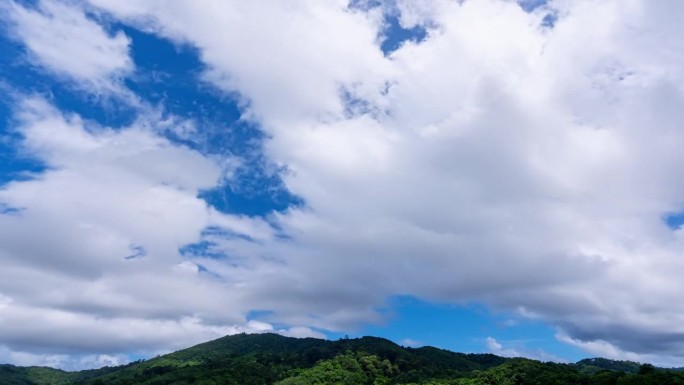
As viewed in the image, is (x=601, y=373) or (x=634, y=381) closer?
(x=634, y=381)

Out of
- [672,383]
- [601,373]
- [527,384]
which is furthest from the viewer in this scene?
[527,384]

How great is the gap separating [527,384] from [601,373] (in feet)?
95.7

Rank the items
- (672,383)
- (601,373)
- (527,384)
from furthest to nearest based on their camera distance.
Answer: (527,384)
(601,373)
(672,383)

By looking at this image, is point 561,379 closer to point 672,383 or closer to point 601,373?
point 601,373

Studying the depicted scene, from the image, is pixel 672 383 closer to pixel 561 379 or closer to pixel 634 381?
pixel 634 381

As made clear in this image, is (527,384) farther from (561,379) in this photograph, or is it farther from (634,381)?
(634,381)

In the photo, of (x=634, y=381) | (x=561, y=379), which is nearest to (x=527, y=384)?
(x=561, y=379)

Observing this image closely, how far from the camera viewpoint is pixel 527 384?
195500 mm

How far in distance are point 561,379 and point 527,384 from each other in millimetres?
19293

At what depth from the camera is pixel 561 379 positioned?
17900 cm

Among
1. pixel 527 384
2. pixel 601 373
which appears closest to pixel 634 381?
pixel 601 373

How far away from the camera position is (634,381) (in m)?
146

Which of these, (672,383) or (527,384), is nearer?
(672,383)

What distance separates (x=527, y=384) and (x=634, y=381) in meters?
54.3
